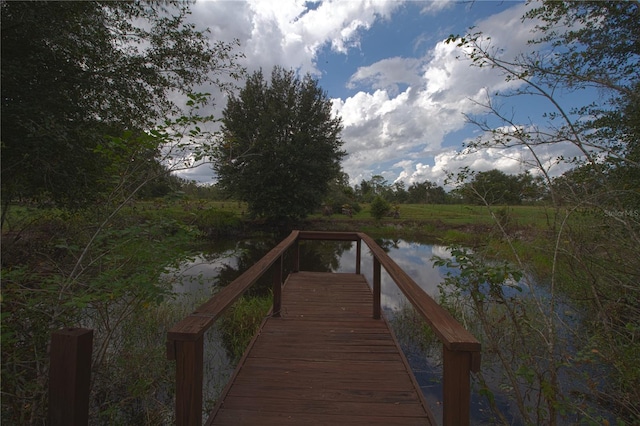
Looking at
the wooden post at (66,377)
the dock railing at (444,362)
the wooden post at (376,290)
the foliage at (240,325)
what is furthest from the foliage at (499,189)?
the foliage at (240,325)

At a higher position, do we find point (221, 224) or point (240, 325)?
point (221, 224)

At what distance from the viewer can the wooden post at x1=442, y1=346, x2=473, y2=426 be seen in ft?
4.07

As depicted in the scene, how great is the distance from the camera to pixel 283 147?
17766mm

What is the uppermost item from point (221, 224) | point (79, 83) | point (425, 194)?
point (425, 194)

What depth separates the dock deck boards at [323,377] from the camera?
1886mm

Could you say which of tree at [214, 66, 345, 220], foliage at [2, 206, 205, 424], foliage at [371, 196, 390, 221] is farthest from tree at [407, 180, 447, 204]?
foliage at [2, 206, 205, 424]

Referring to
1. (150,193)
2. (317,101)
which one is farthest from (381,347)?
(317,101)

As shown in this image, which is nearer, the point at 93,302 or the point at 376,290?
the point at 93,302

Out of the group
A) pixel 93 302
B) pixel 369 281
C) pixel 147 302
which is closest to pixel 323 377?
pixel 147 302

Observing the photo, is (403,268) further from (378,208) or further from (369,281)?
(378,208)

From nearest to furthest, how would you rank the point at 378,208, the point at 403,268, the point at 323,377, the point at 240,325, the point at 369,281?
the point at 323,377 < the point at 240,325 < the point at 369,281 < the point at 403,268 < the point at 378,208

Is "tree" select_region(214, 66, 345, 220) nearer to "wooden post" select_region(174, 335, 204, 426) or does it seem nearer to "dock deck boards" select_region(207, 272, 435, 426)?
"dock deck boards" select_region(207, 272, 435, 426)

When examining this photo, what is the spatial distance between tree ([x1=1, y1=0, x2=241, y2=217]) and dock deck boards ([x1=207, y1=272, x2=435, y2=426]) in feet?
6.78

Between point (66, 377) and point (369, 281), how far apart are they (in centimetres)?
816
